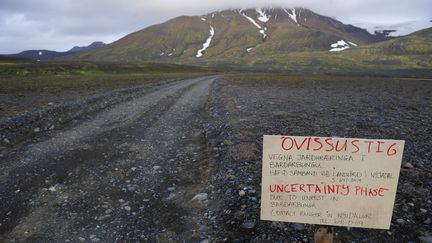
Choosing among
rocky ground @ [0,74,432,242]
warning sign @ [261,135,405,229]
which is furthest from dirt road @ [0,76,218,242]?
warning sign @ [261,135,405,229]

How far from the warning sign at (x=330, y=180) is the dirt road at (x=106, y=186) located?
2.45m

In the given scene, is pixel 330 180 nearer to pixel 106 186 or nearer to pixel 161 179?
pixel 161 179

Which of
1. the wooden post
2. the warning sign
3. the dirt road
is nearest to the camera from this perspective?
the warning sign

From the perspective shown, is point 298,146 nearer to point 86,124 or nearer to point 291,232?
point 291,232

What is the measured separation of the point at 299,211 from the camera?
5074 millimetres

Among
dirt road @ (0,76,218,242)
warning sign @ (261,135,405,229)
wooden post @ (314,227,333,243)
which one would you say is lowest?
dirt road @ (0,76,218,242)

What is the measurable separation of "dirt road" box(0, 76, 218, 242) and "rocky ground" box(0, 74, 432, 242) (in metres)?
0.03

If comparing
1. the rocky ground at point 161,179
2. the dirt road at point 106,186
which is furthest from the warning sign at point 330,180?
the dirt road at point 106,186

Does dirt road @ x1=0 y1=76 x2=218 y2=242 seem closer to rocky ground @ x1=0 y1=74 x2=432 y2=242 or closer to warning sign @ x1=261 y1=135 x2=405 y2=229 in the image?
rocky ground @ x1=0 y1=74 x2=432 y2=242

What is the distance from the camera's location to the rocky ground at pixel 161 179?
6.62 meters

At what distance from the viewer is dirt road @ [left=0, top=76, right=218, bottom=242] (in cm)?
688

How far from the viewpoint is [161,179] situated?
9.58m

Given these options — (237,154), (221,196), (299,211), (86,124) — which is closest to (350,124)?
(237,154)

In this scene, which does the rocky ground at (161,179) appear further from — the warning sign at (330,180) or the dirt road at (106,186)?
the warning sign at (330,180)
